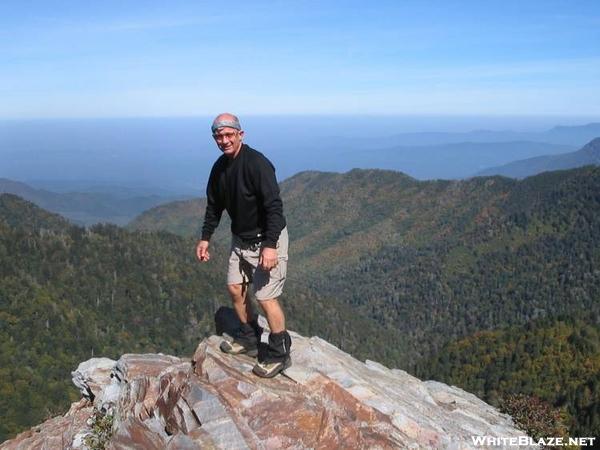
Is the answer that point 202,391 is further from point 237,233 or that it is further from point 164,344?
point 164,344

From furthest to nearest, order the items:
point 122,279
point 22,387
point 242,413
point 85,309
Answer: point 122,279 → point 85,309 → point 22,387 → point 242,413

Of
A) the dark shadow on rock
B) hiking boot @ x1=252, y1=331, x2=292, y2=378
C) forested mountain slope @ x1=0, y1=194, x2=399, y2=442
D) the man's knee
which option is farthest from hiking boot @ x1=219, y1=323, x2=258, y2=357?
forested mountain slope @ x1=0, y1=194, x2=399, y2=442

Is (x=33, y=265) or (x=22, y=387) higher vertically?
(x=33, y=265)

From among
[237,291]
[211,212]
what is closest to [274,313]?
[237,291]

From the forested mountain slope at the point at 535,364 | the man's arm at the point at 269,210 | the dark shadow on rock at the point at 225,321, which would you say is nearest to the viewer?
the man's arm at the point at 269,210

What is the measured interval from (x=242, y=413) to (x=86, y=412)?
941cm

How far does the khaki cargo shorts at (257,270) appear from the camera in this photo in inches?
489

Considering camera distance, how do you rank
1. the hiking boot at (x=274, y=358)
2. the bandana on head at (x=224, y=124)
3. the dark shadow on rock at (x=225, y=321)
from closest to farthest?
the bandana on head at (x=224, y=124)
the hiking boot at (x=274, y=358)
the dark shadow on rock at (x=225, y=321)

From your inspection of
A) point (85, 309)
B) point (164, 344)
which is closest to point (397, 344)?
point (164, 344)

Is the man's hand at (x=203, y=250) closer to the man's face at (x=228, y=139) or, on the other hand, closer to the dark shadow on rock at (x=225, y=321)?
the man's face at (x=228, y=139)

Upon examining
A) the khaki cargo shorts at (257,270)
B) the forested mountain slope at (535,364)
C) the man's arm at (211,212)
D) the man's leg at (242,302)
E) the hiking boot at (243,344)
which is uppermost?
the man's arm at (211,212)

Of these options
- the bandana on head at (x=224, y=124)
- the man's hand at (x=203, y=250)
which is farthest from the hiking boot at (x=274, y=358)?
the bandana on head at (x=224, y=124)

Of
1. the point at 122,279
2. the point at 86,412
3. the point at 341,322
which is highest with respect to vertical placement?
the point at 86,412

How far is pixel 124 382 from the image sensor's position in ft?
52.2
